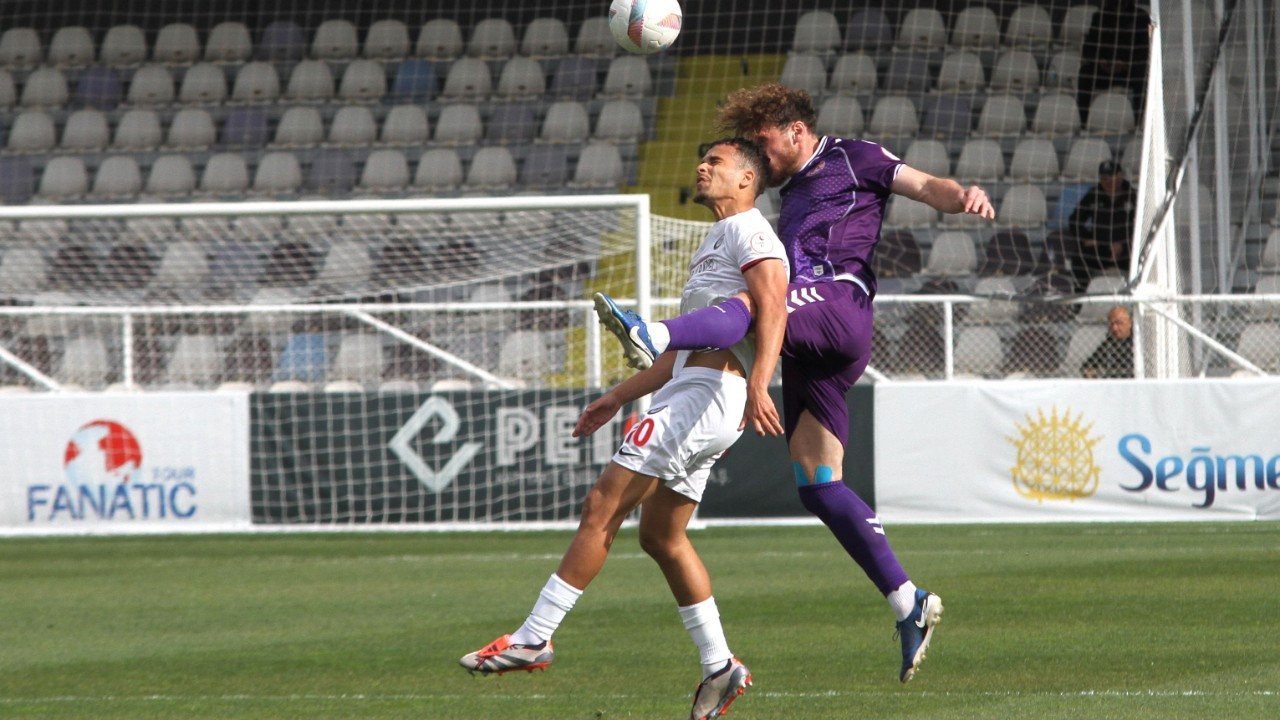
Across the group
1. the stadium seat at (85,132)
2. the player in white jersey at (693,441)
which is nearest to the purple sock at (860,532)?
the player in white jersey at (693,441)

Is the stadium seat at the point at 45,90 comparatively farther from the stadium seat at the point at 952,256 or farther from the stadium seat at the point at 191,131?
the stadium seat at the point at 952,256

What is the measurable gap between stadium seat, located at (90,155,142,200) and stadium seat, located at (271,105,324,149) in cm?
182

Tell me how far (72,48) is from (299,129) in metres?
4.01

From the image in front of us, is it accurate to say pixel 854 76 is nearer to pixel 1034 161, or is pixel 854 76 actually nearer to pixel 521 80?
pixel 1034 161

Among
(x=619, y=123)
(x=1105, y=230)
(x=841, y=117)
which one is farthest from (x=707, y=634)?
(x=619, y=123)

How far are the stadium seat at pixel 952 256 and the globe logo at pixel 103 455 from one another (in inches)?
322

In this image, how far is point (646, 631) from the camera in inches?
285

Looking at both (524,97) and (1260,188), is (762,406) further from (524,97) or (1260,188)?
(524,97)

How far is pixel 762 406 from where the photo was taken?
481 cm

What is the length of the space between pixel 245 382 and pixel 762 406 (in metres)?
11.4

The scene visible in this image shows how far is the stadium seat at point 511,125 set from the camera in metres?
20.0

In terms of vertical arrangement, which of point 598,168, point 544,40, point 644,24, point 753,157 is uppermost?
point 544,40

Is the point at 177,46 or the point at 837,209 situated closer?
the point at 837,209

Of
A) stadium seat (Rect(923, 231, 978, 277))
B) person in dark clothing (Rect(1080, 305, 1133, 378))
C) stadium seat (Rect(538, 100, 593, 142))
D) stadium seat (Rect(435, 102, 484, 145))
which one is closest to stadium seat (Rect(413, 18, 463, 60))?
stadium seat (Rect(435, 102, 484, 145))
